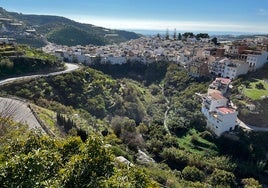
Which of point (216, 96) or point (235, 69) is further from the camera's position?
point (235, 69)

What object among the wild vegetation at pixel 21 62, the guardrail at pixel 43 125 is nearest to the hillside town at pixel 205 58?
the wild vegetation at pixel 21 62

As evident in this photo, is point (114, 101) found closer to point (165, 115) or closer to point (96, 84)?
point (96, 84)

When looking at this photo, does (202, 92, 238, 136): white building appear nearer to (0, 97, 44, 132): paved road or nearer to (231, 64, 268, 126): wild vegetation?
(231, 64, 268, 126): wild vegetation

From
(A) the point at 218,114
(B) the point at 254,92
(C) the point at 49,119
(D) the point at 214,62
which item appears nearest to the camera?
(C) the point at 49,119

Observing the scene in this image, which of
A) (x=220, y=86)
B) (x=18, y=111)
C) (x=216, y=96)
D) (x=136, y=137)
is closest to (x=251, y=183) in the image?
(x=136, y=137)

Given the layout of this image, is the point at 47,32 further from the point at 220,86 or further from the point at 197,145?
the point at 197,145

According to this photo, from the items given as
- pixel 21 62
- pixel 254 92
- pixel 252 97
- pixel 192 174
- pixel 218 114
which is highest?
pixel 21 62

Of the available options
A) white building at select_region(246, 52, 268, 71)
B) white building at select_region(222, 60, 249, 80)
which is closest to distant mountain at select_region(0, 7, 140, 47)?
white building at select_region(222, 60, 249, 80)
